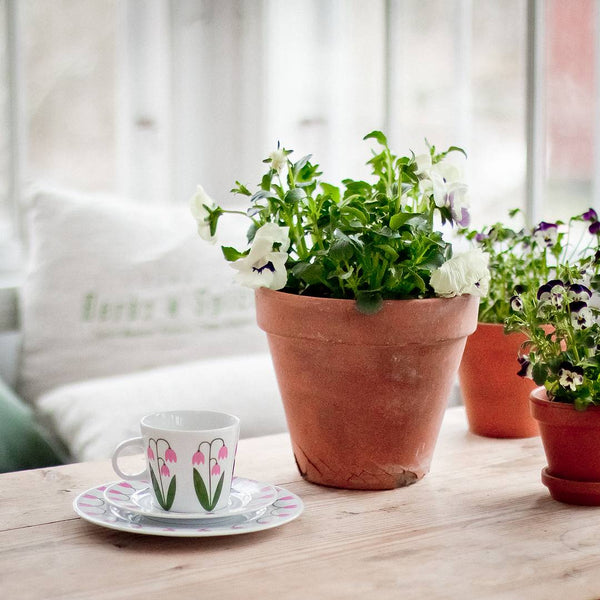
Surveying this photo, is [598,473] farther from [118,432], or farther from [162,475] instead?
[118,432]

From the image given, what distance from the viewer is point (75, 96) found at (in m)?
2.63

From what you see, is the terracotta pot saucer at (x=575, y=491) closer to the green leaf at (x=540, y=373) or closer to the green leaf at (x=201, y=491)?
the green leaf at (x=540, y=373)

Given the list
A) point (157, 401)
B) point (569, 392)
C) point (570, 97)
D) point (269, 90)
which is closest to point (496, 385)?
point (569, 392)

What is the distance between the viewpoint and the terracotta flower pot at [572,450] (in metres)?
0.84

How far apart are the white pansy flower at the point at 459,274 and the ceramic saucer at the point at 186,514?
10.1 inches

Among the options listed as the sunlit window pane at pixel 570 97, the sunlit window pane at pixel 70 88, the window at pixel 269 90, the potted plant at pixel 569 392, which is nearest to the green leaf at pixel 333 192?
the potted plant at pixel 569 392

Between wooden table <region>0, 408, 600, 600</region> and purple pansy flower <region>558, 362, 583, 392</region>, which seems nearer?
wooden table <region>0, 408, 600, 600</region>

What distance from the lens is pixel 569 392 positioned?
0.85 metres

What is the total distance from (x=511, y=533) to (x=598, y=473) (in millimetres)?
137

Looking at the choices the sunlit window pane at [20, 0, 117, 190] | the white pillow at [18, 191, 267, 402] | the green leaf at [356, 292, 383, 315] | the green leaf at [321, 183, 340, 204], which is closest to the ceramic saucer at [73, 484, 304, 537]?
the green leaf at [356, 292, 383, 315]

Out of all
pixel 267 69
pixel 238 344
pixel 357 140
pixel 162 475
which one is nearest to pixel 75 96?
pixel 267 69

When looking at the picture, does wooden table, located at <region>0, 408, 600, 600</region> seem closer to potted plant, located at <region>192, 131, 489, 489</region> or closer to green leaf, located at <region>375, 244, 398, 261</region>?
potted plant, located at <region>192, 131, 489, 489</region>

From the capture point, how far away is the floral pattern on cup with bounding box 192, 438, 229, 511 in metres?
0.75

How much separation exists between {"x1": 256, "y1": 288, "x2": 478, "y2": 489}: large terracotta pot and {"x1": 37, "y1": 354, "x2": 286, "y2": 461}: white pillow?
0.68 meters
